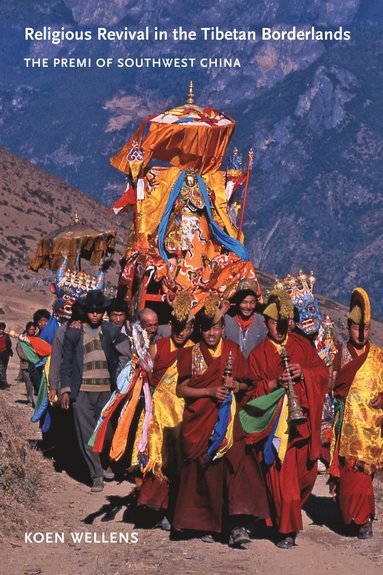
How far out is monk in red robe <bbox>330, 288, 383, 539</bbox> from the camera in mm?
9750

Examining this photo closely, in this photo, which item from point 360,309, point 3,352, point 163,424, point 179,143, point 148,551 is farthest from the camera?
point 3,352

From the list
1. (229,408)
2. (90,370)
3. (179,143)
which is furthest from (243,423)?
(179,143)

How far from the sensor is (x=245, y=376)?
939 centimetres

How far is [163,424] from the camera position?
990 cm

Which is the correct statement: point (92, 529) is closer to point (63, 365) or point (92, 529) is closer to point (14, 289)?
point (63, 365)

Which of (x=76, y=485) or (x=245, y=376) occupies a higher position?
(x=245, y=376)

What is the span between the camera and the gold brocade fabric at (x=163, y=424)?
Answer: 386 inches

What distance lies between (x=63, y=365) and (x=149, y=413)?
195cm

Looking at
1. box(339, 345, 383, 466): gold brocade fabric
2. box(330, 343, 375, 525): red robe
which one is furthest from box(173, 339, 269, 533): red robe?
box(339, 345, 383, 466): gold brocade fabric

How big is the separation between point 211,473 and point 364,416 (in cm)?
131

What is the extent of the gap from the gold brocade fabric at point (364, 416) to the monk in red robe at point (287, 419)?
380mm

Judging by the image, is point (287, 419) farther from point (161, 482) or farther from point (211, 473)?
point (161, 482)

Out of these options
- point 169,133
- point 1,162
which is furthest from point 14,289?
point 169,133

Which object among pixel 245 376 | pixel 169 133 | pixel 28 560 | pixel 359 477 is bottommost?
pixel 28 560
